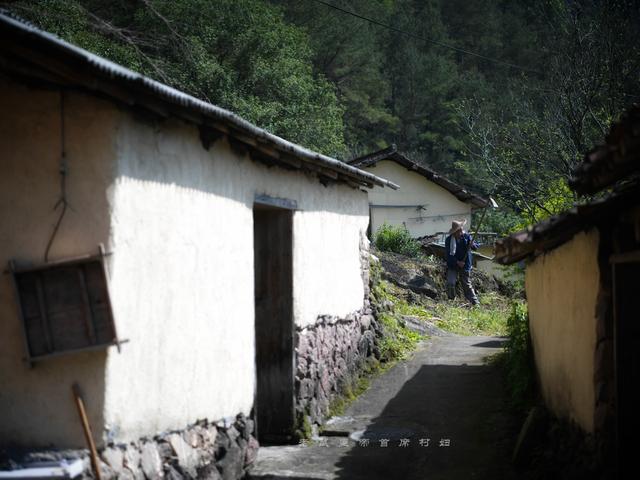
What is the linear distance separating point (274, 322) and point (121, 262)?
3.51m

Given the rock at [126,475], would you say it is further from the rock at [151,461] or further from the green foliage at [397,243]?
the green foliage at [397,243]

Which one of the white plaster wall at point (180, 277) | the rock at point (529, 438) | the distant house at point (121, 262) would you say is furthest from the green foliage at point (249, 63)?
the rock at point (529, 438)

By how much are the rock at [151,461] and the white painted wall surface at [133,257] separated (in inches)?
4.3

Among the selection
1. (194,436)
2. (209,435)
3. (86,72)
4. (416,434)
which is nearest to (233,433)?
(209,435)

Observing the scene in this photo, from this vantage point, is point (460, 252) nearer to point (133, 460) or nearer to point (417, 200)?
point (417, 200)

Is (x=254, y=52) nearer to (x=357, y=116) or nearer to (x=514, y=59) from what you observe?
(x=357, y=116)

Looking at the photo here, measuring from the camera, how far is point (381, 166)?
26.2 m

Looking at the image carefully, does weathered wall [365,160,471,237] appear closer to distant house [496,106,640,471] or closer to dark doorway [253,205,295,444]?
dark doorway [253,205,295,444]

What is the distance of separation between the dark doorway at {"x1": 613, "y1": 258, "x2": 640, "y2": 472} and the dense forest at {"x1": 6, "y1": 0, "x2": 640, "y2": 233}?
5.24m

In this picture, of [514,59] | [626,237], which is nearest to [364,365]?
[626,237]

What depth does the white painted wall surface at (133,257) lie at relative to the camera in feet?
15.1

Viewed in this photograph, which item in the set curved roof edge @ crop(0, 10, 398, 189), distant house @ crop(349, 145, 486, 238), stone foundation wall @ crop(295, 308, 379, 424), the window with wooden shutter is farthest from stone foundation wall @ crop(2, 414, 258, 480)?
distant house @ crop(349, 145, 486, 238)

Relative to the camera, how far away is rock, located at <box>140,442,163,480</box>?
195 inches

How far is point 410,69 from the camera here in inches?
1715
